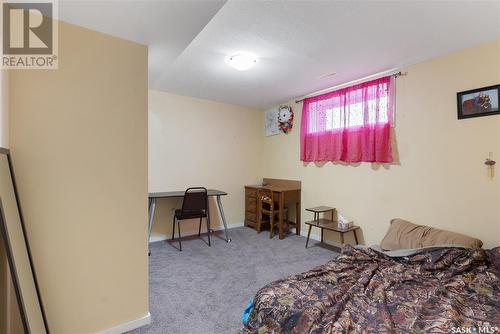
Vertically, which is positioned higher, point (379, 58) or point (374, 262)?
point (379, 58)

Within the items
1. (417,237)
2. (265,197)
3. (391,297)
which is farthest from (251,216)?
(391,297)

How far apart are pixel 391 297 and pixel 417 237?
119cm

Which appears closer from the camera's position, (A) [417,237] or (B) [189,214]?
(A) [417,237]

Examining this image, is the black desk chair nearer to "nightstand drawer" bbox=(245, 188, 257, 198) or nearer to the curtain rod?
"nightstand drawer" bbox=(245, 188, 257, 198)

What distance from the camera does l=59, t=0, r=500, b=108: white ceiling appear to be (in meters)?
1.52

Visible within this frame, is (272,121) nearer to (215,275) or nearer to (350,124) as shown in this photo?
(350,124)

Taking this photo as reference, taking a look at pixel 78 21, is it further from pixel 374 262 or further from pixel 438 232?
pixel 438 232

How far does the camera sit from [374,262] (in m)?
2.12

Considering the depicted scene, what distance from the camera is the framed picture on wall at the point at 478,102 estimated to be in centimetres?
213

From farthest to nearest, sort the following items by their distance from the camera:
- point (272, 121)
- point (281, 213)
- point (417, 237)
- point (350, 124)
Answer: point (272, 121) → point (281, 213) → point (350, 124) → point (417, 237)

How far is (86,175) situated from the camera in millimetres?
1606

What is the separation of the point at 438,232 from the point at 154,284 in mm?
2883

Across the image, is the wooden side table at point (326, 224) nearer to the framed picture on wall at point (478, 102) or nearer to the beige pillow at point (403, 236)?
the beige pillow at point (403, 236)

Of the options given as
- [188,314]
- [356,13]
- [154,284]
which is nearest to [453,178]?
[356,13]
